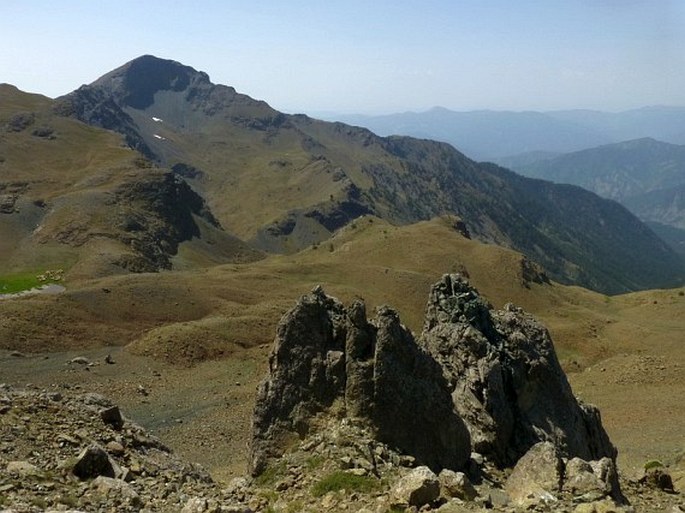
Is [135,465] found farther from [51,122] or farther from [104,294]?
[51,122]

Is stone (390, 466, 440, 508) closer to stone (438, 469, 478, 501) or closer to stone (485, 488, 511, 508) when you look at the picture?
stone (438, 469, 478, 501)

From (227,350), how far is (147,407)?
1229 cm

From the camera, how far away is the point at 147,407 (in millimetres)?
35750

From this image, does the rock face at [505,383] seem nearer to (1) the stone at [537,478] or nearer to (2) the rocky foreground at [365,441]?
(2) the rocky foreground at [365,441]

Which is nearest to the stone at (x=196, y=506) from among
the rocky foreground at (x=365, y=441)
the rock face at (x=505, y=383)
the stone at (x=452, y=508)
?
the rocky foreground at (x=365, y=441)

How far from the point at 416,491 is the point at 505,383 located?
1012 centimetres

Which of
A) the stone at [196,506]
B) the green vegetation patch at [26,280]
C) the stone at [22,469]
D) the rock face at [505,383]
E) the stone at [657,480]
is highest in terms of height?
the stone at [22,469]

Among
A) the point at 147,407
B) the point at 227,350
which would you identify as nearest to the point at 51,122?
the point at 227,350

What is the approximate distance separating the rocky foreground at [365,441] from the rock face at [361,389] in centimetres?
4

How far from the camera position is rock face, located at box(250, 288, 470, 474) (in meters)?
16.5

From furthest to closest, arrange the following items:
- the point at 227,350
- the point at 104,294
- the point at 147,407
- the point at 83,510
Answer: the point at 104,294 → the point at 227,350 → the point at 147,407 → the point at 83,510

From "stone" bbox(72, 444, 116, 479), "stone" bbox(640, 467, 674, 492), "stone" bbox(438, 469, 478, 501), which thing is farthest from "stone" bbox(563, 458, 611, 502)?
"stone" bbox(72, 444, 116, 479)

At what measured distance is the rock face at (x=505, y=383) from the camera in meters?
19.4

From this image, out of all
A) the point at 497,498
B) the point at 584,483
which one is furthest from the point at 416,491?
the point at 584,483
